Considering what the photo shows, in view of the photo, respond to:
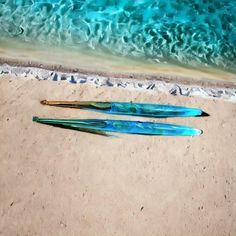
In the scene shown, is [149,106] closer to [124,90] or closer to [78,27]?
[124,90]

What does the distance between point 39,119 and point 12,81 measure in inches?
27.7

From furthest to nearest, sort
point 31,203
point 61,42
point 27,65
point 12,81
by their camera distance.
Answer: point 61,42, point 27,65, point 12,81, point 31,203

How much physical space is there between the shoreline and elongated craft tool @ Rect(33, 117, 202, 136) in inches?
22.3

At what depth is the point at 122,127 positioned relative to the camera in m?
4.12

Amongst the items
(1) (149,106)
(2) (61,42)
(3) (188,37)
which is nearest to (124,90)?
(1) (149,106)

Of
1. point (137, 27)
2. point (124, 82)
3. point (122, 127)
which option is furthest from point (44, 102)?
point (137, 27)

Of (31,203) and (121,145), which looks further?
(121,145)

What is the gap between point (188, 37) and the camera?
6109 mm

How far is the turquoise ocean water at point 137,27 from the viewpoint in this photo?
5.69 meters

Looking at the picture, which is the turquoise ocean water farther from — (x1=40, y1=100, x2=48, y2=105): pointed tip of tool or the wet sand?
(x1=40, y1=100, x2=48, y2=105): pointed tip of tool

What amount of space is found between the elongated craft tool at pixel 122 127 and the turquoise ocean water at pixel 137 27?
1.65m

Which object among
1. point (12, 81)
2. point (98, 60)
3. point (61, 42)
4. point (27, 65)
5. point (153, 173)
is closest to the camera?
point (153, 173)

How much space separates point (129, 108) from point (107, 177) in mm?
947

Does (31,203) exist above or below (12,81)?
below
